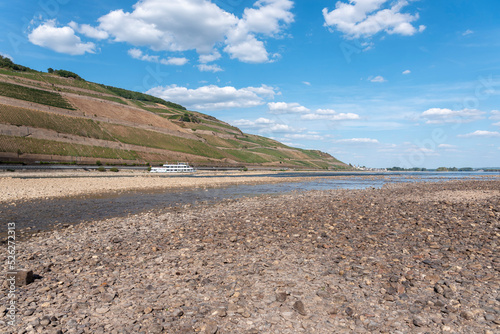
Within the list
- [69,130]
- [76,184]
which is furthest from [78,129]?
[76,184]

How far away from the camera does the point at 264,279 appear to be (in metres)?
8.87

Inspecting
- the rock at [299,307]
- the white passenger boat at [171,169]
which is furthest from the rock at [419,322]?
the white passenger boat at [171,169]

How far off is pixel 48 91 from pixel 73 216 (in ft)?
544

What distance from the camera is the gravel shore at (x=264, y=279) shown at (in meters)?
6.54

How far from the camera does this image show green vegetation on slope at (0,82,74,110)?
4875 inches

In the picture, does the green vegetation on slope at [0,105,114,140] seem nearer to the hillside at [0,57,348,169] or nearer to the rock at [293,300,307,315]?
the hillside at [0,57,348,169]

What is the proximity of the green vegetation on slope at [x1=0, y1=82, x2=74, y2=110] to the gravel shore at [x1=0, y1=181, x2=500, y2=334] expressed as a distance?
145 m

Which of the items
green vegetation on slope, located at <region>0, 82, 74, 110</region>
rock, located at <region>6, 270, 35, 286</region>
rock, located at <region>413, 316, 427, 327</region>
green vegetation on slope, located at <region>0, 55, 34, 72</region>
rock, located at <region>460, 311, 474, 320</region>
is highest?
green vegetation on slope, located at <region>0, 55, 34, 72</region>

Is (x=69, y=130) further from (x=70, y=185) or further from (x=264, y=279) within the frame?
(x=264, y=279)

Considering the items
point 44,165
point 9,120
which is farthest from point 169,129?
point 44,165

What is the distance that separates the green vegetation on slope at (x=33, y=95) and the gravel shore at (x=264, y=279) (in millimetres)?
144954

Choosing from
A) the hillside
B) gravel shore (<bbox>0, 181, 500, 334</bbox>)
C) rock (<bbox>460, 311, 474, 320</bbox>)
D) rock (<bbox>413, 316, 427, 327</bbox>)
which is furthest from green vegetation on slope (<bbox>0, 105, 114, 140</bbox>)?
rock (<bbox>460, 311, 474, 320</bbox>)

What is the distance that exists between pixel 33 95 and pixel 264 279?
546ft

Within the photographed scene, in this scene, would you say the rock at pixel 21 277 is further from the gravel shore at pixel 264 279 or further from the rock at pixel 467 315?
the rock at pixel 467 315
